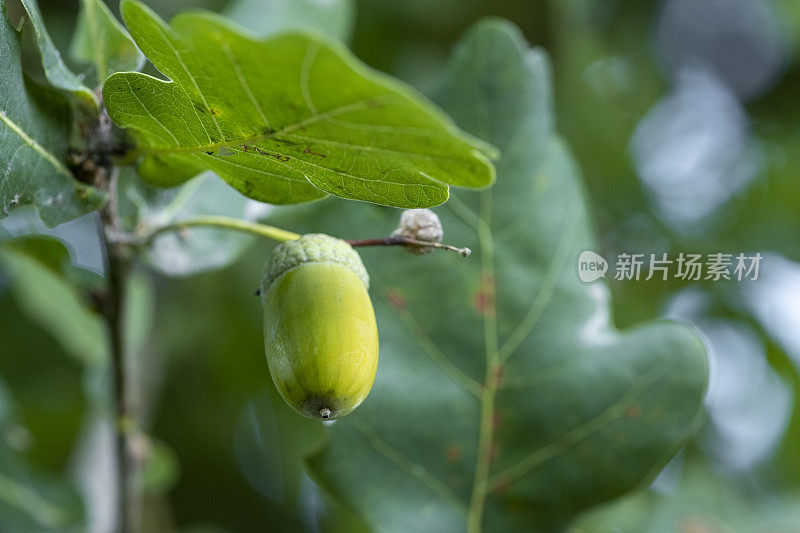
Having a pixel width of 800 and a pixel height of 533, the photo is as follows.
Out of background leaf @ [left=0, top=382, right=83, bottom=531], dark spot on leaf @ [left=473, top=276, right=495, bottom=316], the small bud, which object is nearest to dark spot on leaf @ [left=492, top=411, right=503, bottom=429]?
dark spot on leaf @ [left=473, top=276, right=495, bottom=316]

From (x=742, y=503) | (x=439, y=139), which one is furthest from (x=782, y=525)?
(x=439, y=139)

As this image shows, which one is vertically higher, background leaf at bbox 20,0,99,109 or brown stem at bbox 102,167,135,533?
background leaf at bbox 20,0,99,109

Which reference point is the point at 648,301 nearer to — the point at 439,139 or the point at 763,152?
the point at 763,152

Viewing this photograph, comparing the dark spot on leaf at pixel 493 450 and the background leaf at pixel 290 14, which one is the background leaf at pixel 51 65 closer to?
the background leaf at pixel 290 14

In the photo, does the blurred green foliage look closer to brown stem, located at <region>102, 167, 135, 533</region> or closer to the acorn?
brown stem, located at <region>102, 167, 135, 533</region>
